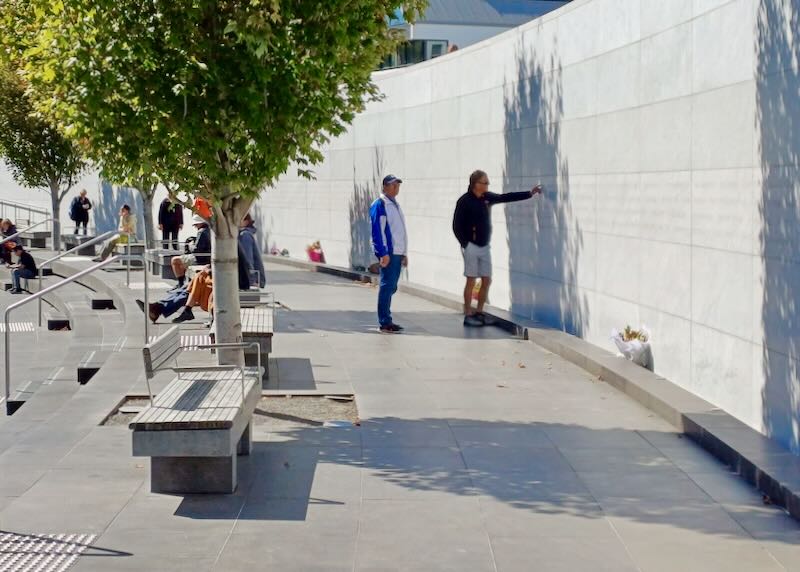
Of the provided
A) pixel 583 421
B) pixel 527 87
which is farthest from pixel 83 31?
pixel 527 87

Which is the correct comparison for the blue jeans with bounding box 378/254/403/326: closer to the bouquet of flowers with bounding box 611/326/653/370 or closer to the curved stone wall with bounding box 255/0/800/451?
the curved stone wall with bounding box 255/0/800/451

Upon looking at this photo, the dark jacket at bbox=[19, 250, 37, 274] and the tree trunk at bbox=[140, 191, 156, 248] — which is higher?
the tree trunk at bbox=[140, 191, 156, 248]

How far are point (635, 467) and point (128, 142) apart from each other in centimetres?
413

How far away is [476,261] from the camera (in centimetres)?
1573

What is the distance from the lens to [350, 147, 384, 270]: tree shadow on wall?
2327cm

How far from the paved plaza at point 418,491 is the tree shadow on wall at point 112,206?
28.2 meters

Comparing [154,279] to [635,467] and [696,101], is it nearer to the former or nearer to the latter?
[696,101]

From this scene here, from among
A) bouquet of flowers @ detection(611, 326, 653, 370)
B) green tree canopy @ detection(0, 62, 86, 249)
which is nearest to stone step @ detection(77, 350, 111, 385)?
bouquet of flowers @ detection(611, 326, 653, 370)

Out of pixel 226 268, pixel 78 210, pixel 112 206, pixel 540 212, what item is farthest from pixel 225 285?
pixel 112 206

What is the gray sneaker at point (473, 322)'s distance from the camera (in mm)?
15906

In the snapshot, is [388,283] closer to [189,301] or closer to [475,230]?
[475,230]

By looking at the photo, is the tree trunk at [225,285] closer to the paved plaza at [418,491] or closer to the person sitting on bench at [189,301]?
the paved plaza at [418,491]

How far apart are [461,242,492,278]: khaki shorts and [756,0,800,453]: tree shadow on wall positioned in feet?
22.7

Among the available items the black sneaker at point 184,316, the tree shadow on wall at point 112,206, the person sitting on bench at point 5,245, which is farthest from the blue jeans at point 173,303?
the tree shadow on wall at point 112,206
